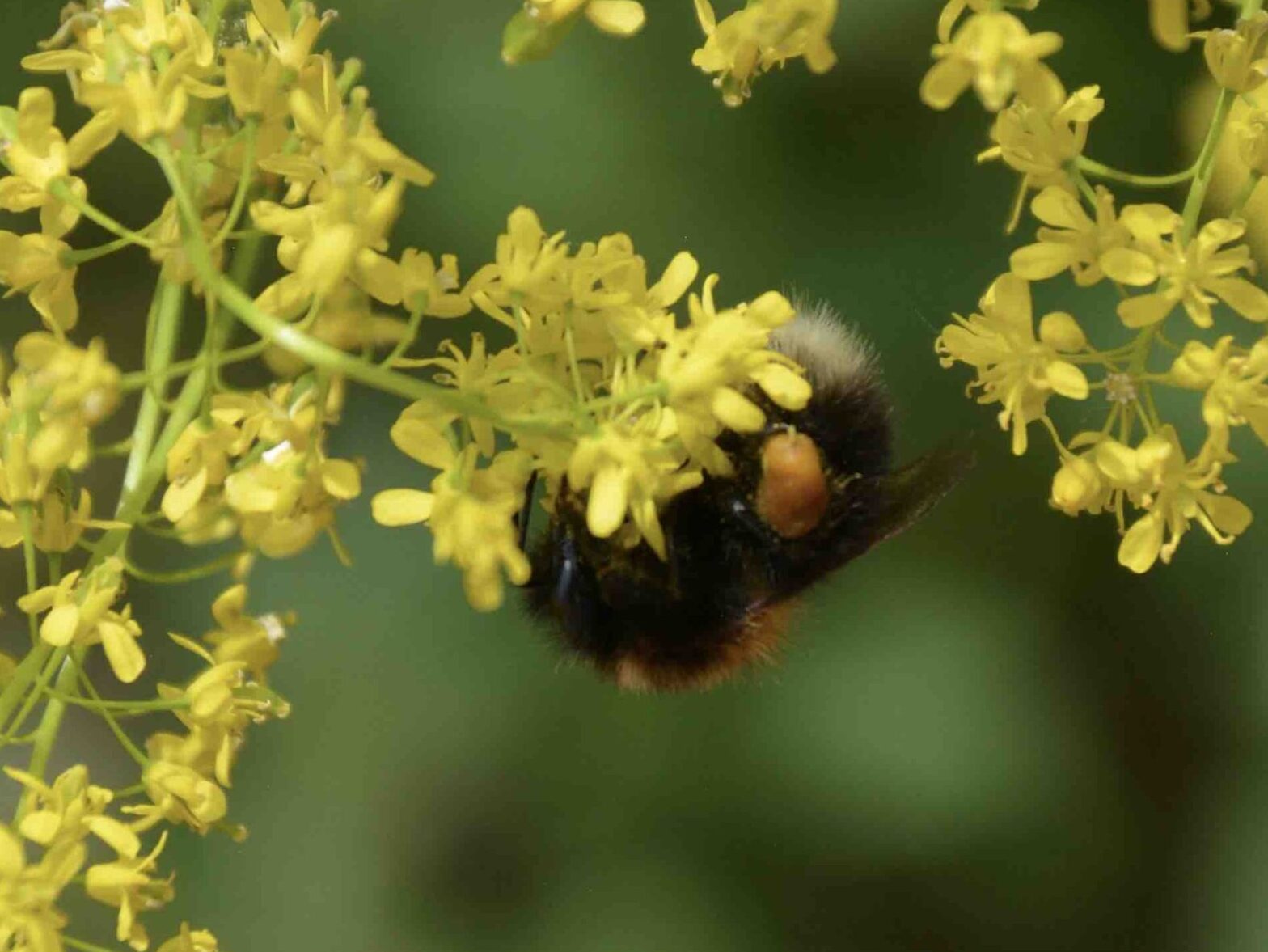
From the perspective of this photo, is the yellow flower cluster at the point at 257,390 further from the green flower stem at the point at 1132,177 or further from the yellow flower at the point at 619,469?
the green flower stem at the point at 1132,177

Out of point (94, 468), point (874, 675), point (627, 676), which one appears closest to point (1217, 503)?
point (627, 676)

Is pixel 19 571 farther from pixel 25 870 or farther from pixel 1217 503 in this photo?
pixel 1217 503

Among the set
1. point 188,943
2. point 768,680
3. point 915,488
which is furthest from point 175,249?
point 768,680

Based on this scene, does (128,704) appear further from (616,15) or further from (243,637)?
(616,15)

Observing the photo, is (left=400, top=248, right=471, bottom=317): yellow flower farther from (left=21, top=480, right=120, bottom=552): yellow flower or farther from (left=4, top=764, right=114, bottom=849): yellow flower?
(left=4, top=764, right=114, bottom=849): yellow flower

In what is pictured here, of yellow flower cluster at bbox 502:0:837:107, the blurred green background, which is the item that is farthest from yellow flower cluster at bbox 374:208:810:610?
the blurred green background
